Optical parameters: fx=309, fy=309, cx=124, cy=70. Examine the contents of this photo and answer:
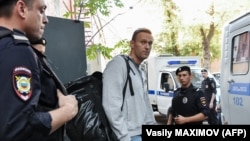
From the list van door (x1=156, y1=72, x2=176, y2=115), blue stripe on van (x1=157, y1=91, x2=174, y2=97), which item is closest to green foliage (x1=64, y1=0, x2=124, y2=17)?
blue stripe on van (x1=157, y1=91, x2=174, y2=97)

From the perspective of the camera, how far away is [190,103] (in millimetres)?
3842

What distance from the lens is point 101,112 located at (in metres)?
2.47

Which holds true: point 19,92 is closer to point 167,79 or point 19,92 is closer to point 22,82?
point 22,82

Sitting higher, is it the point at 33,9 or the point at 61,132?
the point at 33,9

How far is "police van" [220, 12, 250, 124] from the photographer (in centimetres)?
408

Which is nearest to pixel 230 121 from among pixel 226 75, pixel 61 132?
pixel 226 75

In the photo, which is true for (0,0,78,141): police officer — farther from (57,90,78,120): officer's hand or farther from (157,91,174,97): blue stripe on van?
(157,91,174,97): blue stripe on van

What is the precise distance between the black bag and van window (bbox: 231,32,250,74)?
7.84 feet

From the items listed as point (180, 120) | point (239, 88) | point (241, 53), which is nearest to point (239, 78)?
point (239, 88)

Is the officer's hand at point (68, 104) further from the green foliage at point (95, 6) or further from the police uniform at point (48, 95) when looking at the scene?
the green foliage at point (95, 6)

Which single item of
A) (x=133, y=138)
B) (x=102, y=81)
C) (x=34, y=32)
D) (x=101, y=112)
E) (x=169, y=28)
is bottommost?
(x=133, y=138)

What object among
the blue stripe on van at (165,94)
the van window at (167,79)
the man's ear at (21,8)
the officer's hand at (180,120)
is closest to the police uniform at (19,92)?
the man's ear at (21,8)

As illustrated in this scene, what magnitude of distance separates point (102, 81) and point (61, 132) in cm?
119

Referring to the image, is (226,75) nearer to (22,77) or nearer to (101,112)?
(101,112)
